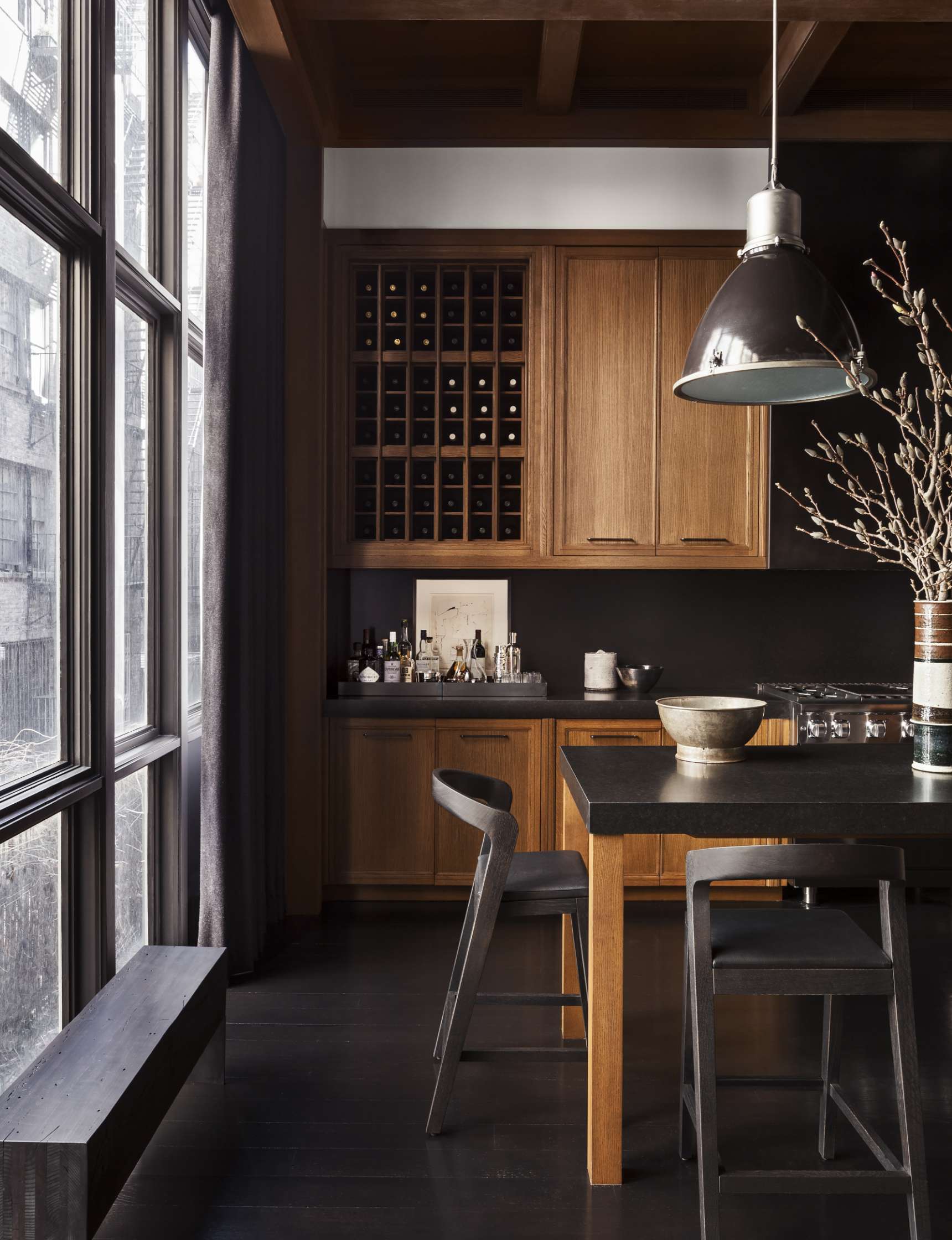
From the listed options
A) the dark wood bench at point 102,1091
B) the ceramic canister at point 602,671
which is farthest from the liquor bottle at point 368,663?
the dark wood bench at point 102,1091

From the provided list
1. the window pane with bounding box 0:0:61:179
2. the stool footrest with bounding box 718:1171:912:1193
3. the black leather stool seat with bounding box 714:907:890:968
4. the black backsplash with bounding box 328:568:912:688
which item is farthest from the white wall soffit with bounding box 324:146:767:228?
the stool footrest with bounding box 718:1171:912:1193

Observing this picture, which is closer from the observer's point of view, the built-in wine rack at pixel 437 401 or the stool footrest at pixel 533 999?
the stool footrest at pixel 533 999

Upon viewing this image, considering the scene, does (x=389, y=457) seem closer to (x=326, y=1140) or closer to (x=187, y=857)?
(x=187, y=857)

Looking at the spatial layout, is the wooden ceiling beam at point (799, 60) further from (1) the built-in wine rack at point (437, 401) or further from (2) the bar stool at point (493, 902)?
(2) the bar stool at point (493, 902)

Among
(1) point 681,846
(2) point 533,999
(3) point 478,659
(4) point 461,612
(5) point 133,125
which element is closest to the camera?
(2) point 533,999

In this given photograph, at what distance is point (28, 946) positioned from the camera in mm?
2344

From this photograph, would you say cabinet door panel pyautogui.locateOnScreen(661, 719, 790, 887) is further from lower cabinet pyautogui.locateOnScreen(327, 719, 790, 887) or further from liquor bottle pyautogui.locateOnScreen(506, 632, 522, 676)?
liquor bottle pyautogui.locateOnScreen(506, 632, 522, 676)

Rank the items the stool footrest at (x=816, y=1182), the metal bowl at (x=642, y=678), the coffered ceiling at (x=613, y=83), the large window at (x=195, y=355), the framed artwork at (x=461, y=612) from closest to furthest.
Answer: the stool footrest at (x=816, y=1182), the large window at (x=195, y=355), the coffered ceiling at (x=613, y=83), the metal bowl at (x=642, y=678), the framed artwork at (x=461, y=612)

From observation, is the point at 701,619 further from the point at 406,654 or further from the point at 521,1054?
the point at 521,1054

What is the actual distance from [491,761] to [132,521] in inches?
76.7

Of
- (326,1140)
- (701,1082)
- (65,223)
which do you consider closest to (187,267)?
(65,223)

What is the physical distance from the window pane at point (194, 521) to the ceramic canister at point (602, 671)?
1891mm

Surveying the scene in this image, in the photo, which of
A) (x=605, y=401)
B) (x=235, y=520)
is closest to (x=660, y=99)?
(x=605, y=401)

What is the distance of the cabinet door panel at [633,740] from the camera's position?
14.1 ft
